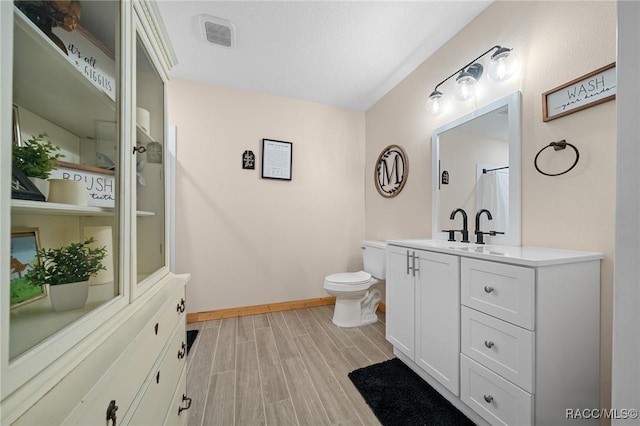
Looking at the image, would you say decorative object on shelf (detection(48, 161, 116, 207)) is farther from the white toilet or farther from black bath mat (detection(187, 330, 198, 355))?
the white toilet

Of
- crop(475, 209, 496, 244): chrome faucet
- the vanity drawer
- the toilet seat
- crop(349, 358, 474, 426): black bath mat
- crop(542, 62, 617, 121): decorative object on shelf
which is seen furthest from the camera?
the toilet seat

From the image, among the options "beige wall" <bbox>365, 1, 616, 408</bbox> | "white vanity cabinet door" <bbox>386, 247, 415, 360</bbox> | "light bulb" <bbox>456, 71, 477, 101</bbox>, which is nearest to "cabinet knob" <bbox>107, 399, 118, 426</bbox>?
"white vanity cabinet door" <bbox>386, 247, 415, 360</bbox>

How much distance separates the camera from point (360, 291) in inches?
88.0

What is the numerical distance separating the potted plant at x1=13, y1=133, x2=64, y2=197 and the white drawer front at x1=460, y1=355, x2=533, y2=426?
1.73 m

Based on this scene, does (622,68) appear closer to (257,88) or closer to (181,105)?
(257,88)

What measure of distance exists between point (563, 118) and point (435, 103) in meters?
0.87

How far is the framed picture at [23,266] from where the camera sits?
1.55ft

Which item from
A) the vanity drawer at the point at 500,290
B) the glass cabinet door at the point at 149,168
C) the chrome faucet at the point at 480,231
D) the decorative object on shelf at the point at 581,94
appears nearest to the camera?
the glass cabinet door at the point at 149,168

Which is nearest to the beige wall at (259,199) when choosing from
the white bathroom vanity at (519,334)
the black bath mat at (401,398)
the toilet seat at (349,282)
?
the toilet seat at (349,282)

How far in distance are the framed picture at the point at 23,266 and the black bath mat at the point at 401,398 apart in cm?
150

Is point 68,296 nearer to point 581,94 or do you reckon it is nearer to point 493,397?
point 493,397

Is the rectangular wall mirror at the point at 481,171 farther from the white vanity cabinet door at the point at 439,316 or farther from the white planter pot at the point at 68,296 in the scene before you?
the white planter pot at the point at 68,296

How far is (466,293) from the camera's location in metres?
1.22

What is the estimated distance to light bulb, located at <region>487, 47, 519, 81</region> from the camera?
4.71ft
